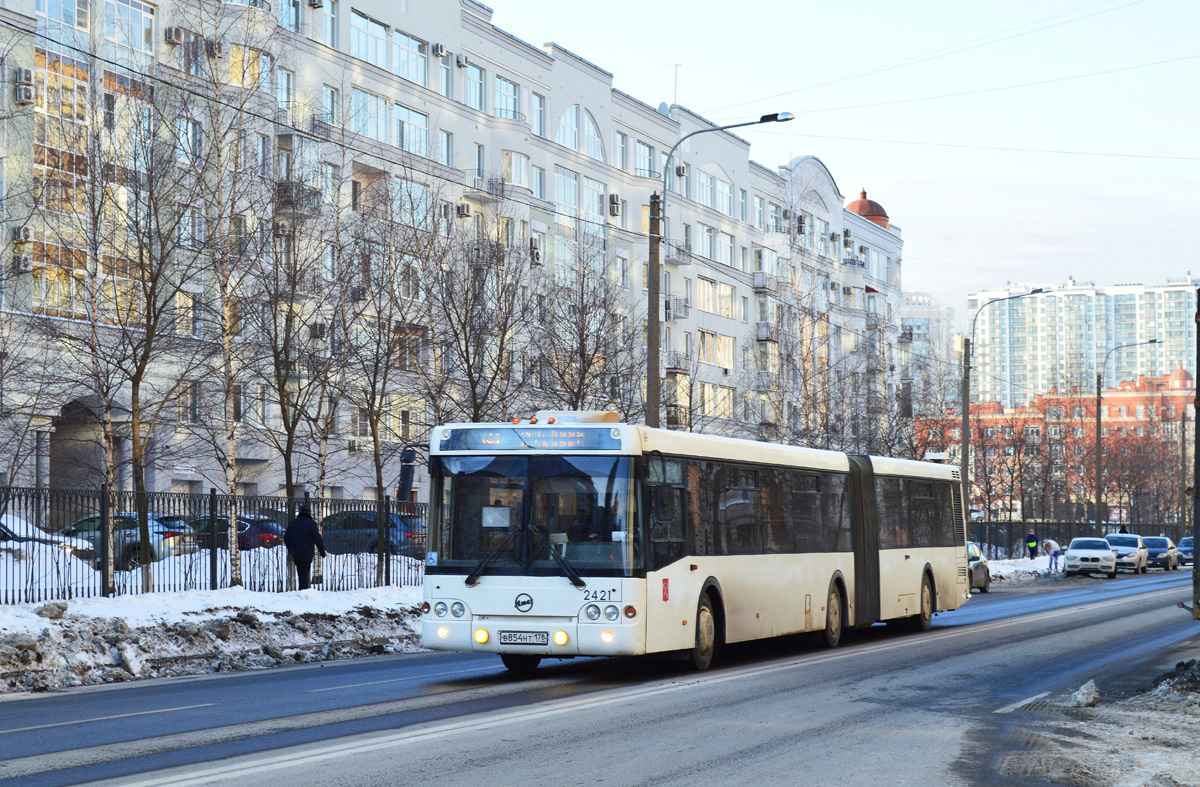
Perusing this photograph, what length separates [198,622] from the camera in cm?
1900

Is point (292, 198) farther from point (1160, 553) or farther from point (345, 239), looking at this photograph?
point (1160, 553)

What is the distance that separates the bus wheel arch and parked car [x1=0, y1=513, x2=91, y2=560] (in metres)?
10.9

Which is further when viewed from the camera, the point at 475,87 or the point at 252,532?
the point at 475,87

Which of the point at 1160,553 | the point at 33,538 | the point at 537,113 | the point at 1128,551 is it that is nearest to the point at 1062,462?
the point at 1160,553

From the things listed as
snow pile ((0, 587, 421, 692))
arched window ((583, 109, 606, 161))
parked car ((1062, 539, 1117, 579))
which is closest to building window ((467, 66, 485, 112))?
arched window ((583, 109, 606, 161))

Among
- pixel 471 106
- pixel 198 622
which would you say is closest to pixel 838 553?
pixel 198 622

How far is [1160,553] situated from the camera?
6059 centimetres

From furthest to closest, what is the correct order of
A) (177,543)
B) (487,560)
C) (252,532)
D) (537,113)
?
(537,113) < (252,532) < (177,543) < (487,560)

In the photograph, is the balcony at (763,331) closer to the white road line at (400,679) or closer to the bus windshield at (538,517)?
the white road line at (400,679)

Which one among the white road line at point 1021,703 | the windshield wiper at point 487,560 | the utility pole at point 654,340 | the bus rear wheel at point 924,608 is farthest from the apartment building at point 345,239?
the white road line at point 1021,703

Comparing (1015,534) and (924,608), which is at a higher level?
(924,608)

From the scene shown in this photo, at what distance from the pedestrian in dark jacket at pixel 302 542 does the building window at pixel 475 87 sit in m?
35.0

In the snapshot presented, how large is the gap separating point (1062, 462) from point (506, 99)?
181 ft

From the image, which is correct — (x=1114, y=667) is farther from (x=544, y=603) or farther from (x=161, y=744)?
(x=161, y=744)
